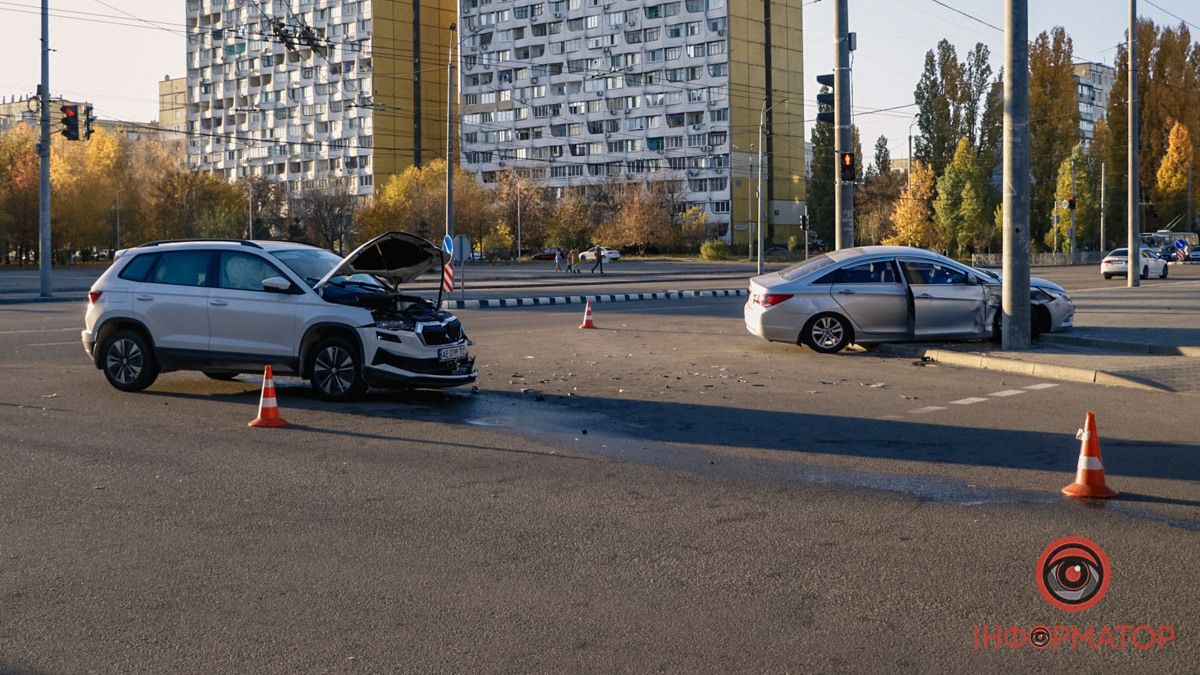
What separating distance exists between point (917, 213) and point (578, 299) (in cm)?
4832

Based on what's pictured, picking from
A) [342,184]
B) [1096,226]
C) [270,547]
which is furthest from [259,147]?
[270,547]

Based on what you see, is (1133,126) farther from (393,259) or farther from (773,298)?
(393,259)

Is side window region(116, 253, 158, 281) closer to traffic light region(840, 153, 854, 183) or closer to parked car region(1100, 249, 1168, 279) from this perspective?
traffic light region(840, 153, 854, 183)

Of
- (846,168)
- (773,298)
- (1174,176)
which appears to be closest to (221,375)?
(773,298)

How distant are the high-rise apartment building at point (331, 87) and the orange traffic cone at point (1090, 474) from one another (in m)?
110

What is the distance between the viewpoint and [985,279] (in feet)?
57.7

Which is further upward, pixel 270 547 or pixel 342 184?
pixel 342 184

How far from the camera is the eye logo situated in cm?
532

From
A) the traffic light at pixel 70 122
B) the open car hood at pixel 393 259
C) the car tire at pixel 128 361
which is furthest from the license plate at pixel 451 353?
the traffic light at pixel 70 122

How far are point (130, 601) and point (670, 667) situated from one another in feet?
8.67

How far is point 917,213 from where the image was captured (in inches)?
3063

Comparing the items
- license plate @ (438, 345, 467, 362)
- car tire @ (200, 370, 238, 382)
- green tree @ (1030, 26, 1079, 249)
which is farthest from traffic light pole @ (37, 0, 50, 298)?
green tree @ (1030, 26, 1079, 249)

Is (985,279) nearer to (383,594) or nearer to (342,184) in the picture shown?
(383,594)

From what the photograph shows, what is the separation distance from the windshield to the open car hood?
0.57 feet
